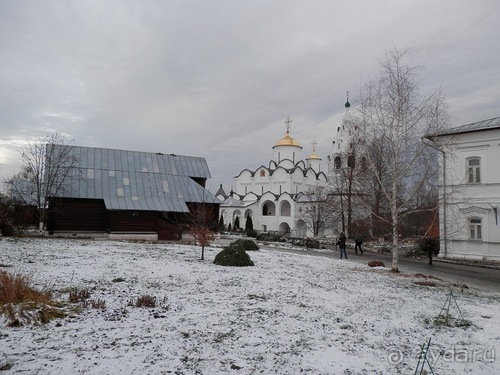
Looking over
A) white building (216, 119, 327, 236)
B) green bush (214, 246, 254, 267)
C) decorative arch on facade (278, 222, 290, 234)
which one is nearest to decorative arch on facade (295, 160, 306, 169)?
white building (216, 119, 327, 236)

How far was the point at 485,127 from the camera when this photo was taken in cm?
2172

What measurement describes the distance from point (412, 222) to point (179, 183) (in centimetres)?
3420

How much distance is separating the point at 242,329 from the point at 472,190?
21487 mm

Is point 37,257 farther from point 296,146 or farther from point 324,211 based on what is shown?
point 296,146

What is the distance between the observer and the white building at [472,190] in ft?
70.4

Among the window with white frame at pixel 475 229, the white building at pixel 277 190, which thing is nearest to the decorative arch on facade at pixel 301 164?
the white building at pixel 277 190

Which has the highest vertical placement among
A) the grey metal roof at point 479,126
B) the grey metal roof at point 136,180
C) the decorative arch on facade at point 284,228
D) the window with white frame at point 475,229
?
the grey metal roof at point 479,126

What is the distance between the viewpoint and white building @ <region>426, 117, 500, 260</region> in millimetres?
21469

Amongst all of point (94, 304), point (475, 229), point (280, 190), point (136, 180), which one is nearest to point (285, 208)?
point (280, 190)

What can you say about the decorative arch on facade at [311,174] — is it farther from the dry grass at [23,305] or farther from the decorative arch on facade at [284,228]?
the dry grass at [23,305]

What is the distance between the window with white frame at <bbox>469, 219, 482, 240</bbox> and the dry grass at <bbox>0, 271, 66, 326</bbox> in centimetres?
2347

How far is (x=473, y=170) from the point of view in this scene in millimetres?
22500

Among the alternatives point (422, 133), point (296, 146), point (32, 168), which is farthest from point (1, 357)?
point (296, 146)

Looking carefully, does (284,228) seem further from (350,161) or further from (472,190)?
(472,190)
